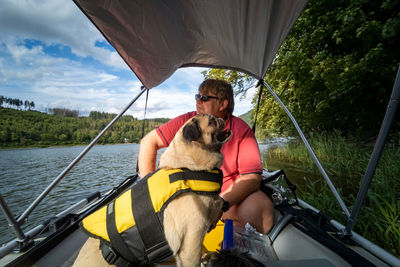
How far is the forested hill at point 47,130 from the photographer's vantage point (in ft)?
69.7

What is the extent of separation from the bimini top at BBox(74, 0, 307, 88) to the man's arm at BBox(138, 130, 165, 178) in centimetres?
143

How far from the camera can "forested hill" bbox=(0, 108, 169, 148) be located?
21.2m

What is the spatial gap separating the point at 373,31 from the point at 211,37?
4861 millimetres

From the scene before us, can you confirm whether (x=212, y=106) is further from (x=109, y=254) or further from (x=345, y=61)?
(x=345, y=61)

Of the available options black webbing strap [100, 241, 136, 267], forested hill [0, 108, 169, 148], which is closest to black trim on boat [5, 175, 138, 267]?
black webbing strap [100, 241, 136, 267]

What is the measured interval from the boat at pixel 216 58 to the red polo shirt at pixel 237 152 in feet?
1.92

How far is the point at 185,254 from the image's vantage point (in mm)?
1423

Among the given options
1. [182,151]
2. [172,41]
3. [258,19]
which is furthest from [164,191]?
[258,19]

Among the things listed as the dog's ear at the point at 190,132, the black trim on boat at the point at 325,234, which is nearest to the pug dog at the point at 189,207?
the dog's ear at the point at 190,132

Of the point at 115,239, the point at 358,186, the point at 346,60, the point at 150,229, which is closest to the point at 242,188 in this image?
the point at 150,229

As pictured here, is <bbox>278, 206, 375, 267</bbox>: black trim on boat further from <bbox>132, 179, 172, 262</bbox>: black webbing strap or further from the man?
<bbox>132, 179, 172, 262</bbox>: black webbing strap

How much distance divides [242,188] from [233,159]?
0.45 m

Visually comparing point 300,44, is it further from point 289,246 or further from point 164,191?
point 164,191

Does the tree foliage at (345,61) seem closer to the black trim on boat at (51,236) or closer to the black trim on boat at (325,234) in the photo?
the black trim on boat at (325,234)
